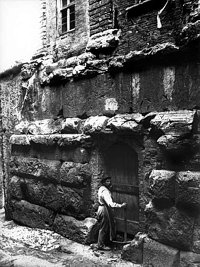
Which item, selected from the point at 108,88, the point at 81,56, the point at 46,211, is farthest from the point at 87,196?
the point at 81,56

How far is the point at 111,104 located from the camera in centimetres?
561

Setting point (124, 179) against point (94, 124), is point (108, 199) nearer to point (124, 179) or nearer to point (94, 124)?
point (124, 179)

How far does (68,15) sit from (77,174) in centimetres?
369

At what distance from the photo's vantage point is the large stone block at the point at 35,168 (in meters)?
6.48

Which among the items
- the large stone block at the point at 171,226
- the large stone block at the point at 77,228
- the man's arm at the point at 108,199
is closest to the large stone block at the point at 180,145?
the large stone block at the point at 171,226

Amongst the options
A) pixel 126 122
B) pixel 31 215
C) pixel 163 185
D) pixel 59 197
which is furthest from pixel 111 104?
pixel 31 215

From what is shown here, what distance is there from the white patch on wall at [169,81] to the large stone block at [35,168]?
2910mm

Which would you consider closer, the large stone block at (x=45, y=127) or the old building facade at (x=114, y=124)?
the old building facade at (x=114, y=124)

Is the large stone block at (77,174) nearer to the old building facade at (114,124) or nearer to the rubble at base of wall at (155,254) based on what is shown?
the old building facade at (114,124)

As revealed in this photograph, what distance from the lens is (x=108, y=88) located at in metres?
5.66

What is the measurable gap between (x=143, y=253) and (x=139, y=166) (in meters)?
1.41

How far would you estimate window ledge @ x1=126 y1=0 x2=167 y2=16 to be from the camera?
4.96 m

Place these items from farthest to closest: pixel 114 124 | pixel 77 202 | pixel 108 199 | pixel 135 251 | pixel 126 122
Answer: pixel 77 202
pixel 108 199
pixel 114 124
pixel 126 122
pixel 135 251

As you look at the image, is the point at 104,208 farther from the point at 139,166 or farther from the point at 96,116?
the point at 96,116
